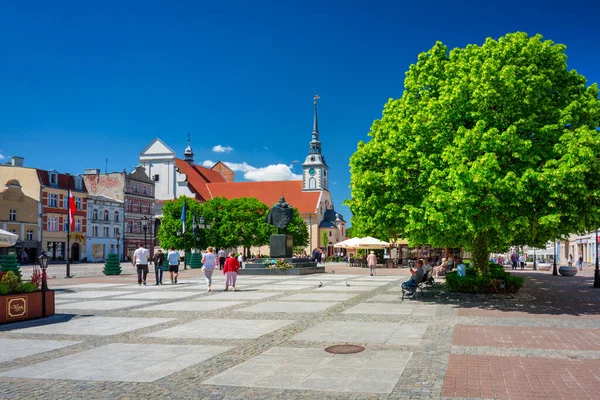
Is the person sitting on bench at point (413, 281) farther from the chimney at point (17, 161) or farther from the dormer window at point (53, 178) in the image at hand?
the chimney at point (17, 161)

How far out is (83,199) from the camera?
7256 cm

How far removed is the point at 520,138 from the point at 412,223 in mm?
4078

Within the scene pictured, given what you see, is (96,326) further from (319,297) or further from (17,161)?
(17,161)

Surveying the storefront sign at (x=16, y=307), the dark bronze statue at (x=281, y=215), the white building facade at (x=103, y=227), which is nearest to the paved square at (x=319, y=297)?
the storefront sign at (x=16, y=307)

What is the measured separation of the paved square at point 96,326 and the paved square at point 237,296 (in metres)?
5.36

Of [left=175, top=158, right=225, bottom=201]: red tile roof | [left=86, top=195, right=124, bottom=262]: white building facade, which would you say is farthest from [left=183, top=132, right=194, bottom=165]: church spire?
[left=86, top=195, right=124, bottom=262]: white building facade

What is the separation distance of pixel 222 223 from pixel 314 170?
41213 mm

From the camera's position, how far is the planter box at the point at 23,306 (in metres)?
13.0

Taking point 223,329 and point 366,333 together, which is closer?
point 366,333

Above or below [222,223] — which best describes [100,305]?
below

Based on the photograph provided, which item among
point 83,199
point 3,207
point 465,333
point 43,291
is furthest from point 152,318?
point 83,199

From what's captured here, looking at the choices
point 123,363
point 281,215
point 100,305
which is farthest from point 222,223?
point 123,363

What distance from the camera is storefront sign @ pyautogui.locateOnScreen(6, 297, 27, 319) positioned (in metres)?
13.1

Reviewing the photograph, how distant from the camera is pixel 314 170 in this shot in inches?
4190
